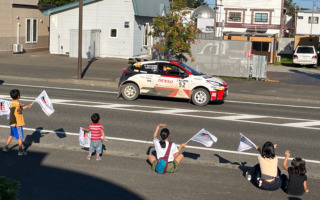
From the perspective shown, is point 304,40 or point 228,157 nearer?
point 228,157

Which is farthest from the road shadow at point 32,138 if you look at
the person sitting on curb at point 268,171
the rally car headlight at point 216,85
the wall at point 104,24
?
the wall at point 104,24

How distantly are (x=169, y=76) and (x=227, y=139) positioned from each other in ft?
21.6

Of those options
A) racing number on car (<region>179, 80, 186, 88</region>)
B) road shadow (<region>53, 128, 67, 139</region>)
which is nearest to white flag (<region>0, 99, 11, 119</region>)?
road shadow (<region>53, 128, 67, 139</region>)

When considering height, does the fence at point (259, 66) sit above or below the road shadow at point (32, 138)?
above

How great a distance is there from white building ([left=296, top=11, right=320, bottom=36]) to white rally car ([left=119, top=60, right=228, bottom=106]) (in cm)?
5085

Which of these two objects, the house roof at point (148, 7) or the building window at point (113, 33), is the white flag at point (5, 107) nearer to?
the house roof at point (148, 7)

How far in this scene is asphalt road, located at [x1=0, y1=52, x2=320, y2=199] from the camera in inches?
376

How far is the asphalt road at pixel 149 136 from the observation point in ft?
31.3

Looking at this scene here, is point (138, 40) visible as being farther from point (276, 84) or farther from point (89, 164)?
point (89, 164)

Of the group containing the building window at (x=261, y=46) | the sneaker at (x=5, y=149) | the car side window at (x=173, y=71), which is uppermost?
the building window at (x=261, y=46)

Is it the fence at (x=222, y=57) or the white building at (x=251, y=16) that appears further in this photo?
the white building at (x=251, y=16)

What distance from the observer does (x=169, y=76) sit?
1988 cm

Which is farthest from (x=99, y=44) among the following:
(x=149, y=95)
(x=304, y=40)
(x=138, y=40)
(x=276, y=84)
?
(x=304, y=40)

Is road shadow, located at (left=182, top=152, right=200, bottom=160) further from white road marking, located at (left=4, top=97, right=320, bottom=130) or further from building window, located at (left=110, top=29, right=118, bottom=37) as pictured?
building window, located at (left=110, top=29, right=118, bottom=37)
